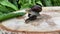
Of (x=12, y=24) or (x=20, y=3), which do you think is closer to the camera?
(x=12, y=24)

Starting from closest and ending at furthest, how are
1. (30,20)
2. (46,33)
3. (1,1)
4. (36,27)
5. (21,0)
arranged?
(46,33)
(36,27)
(30,20)
(1,1)
(21,0)

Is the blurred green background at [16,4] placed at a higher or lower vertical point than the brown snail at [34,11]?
higher

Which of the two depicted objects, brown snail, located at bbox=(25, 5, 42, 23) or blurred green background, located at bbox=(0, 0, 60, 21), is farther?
blurred green background, located at bbox=(0, 0, 60, 21)

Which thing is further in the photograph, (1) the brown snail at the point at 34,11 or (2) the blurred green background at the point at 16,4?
(2) the blurred green background at the point at 16,4

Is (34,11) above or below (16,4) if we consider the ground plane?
below

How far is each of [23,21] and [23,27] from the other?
16 centimetres

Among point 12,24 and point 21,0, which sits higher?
point 21,0

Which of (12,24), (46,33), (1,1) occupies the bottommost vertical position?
(46,33)

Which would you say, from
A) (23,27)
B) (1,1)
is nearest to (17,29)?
(23,27)

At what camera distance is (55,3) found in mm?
3076

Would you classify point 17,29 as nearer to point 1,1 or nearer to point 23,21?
point 23,21

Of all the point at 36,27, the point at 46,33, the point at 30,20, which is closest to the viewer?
the point at 46,33

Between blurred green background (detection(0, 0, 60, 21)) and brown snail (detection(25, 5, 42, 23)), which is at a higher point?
blurred green background (detection(0, 0, 60, 21))

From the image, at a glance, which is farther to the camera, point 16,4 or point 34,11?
point 16,4
